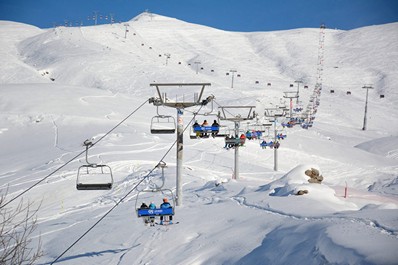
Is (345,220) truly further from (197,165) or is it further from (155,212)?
(197,165)

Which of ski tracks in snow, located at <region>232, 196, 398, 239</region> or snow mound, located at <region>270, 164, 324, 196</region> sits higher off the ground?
ski tracks in snow, located at <region>232, 196, 398, 239</region>

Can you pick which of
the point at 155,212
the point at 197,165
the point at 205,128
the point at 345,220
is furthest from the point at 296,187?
the point at 197,165

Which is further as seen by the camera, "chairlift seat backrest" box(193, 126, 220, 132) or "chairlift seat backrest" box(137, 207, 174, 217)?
"chairlift seat backrest" box(193, 126, 220, 132)

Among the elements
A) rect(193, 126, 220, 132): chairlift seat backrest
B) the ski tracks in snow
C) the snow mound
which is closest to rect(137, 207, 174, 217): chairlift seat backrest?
the ski tracks in snow

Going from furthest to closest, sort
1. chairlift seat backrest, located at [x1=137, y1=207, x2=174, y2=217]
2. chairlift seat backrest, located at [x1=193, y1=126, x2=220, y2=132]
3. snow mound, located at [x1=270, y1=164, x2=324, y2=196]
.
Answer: snow mound, located at [x1=270, y1=164, x2=324, y2=196] → chairlift seat backrest, located at [x1=193, y1=126, x2=220, y2=132] → chairlift seat backrest, located at [x1=137, y1=207, x2=174, y2=217]

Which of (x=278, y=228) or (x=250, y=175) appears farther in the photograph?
(x=250, y=175)

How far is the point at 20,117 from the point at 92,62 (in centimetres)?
5572

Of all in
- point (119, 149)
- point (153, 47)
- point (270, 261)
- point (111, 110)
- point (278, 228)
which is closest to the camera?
point (270, 261)

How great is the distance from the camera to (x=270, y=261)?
33.0 ft

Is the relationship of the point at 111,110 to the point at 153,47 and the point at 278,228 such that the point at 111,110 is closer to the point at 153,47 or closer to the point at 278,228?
the point at 278,228

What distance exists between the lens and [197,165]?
111 ft

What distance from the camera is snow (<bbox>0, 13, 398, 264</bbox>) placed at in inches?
453

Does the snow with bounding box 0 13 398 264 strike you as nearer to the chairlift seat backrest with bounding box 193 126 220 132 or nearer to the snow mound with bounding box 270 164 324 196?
the snow mound with bounding box 270 164 324 196

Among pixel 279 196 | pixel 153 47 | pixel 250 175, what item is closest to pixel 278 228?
pixel 279 196
